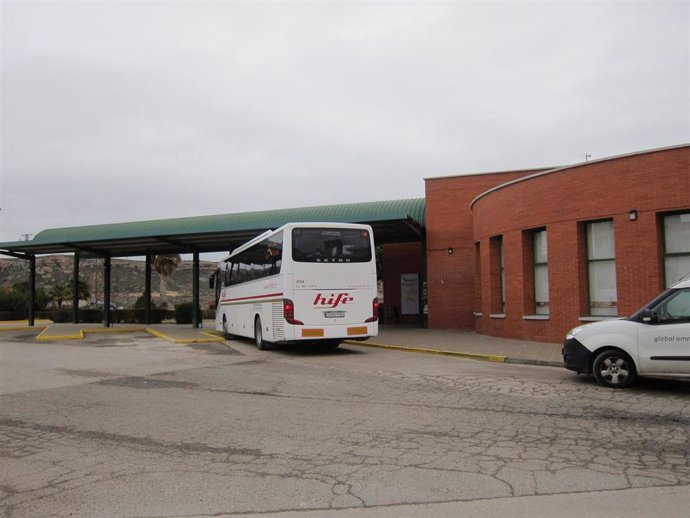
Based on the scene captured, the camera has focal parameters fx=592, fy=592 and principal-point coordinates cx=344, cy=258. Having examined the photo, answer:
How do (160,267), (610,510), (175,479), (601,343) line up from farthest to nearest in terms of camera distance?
(160,267), (601,343), (175,479), (610,510)

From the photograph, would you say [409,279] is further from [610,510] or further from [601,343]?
[610,510]

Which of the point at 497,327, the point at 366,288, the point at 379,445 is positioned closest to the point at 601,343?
the point at 379,445

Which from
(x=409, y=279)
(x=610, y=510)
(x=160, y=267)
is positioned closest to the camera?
(x=610, y=510)

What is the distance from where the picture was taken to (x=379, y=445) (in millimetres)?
6230

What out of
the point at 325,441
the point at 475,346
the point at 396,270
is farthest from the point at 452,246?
the point at 325,441

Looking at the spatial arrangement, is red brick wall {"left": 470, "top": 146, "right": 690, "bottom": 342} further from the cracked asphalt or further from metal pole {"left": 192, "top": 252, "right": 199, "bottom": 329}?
metal pole {"left": 192, "top": 252, "right": 199, "bottom": 329}

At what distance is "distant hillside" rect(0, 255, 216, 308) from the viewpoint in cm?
6350

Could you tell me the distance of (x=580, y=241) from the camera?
15930mm

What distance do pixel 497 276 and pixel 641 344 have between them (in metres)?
10.1

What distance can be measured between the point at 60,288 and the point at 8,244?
785 inches

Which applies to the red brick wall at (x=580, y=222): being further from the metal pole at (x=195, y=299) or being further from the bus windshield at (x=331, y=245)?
the metal pole at (x=195, y=299)

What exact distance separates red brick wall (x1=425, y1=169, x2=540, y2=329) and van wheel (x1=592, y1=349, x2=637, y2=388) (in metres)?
14.2

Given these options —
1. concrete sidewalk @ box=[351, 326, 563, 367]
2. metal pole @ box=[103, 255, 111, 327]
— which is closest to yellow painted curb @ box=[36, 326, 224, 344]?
metal pole @ box=[103, 255, 111, 327]

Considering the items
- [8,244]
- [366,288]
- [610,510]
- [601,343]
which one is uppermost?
[8,244]
